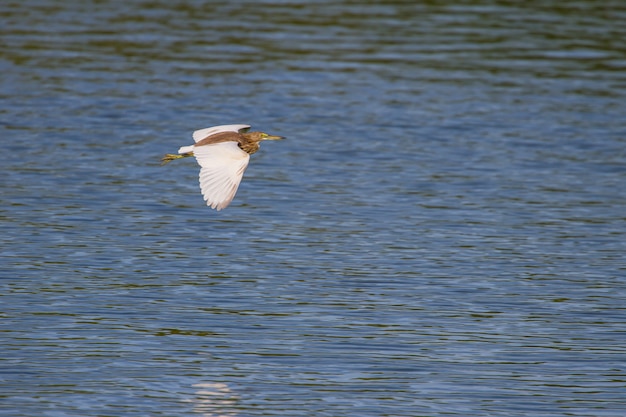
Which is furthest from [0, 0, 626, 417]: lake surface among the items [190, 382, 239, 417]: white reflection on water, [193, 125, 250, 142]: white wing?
[193, 125, 250, 142]: white wing

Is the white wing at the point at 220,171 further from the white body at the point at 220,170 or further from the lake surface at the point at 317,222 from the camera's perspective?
the lake surface at the point at 317,222

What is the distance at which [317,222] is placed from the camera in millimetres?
13516

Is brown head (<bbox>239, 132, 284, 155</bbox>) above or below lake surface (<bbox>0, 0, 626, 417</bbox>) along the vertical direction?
above

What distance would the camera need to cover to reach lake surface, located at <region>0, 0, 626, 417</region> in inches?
358

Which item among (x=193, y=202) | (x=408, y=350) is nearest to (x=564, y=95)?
(x=193, y=202)

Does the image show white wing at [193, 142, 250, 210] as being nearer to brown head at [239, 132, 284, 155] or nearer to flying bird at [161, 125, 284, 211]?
flying bird at [161, 125, 284, 211]

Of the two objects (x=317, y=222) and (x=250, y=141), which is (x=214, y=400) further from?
(x=317, y=222)

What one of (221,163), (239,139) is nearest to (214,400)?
(221,163)

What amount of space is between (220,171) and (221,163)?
141mm

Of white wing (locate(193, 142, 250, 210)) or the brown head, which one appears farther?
the brown head

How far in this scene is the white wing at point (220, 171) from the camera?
31.0 feet

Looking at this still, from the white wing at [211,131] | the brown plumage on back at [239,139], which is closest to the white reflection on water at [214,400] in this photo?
the brown plumage on back at [239,139]

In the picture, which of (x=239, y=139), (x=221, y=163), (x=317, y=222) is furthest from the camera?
(x=317, y=222)

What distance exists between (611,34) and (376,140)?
29.4 ft
